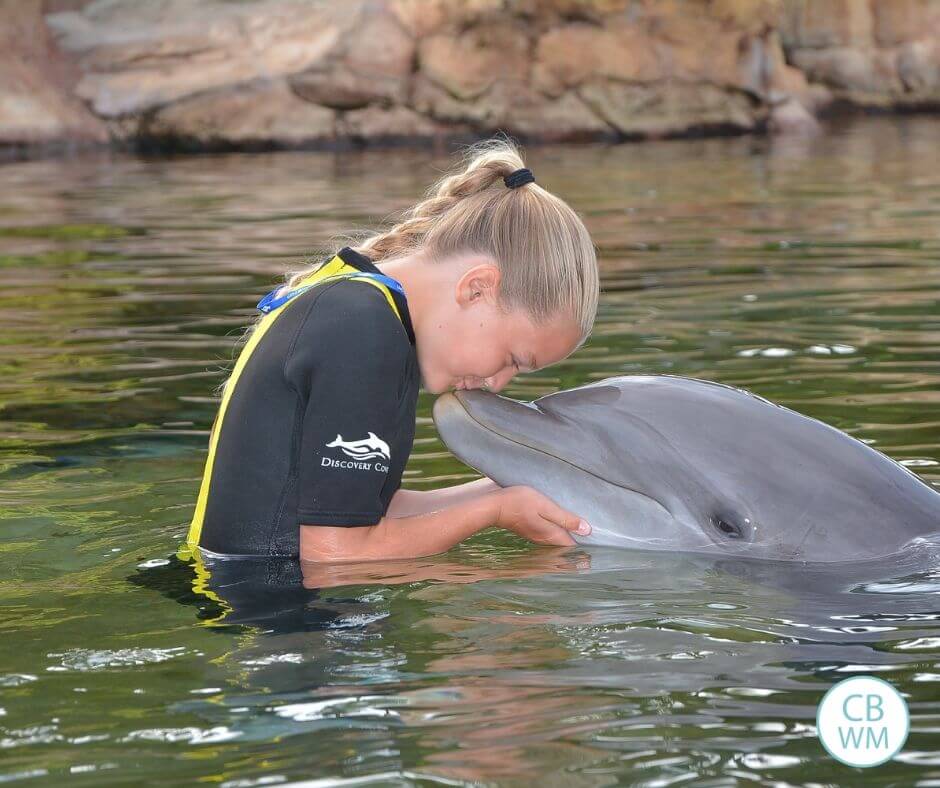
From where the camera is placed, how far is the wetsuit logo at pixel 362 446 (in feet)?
12.5

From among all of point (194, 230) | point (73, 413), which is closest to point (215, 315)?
point (73, 413)

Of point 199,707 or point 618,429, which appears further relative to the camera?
point 618,429

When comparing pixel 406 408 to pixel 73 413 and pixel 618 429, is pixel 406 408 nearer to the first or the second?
pixel 618 429

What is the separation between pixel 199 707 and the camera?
3133 millimetres

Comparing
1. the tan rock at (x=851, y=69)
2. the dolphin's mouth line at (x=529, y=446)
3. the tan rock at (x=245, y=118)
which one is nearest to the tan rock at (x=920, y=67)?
the tan rock at (x=851, y=69)

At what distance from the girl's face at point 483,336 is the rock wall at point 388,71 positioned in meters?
19.3

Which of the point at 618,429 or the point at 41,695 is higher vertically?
the point at 618,429

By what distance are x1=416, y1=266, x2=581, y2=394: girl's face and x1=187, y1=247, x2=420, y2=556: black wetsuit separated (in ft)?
0.25

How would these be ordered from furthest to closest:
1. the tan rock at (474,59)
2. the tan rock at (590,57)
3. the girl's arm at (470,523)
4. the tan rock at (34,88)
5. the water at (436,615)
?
1. the tan rock at (590,57)
2. the tan rock at (474,59)
3. the tan rock at (34,88)
4. the girl's arm at (470,523)
5. the water at (436,615)

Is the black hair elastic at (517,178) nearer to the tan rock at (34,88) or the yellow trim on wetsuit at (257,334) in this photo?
the yellow trim on wetsuit at (257,334)

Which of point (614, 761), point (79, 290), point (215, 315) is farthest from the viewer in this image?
point (79, 290)

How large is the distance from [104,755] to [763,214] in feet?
38.2

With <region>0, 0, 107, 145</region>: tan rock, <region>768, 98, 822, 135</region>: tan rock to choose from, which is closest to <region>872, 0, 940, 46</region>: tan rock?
<region>768, 98, 822, 135</region>: tan rock

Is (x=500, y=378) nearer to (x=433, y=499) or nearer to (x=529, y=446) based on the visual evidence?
(x=529, y=446)
